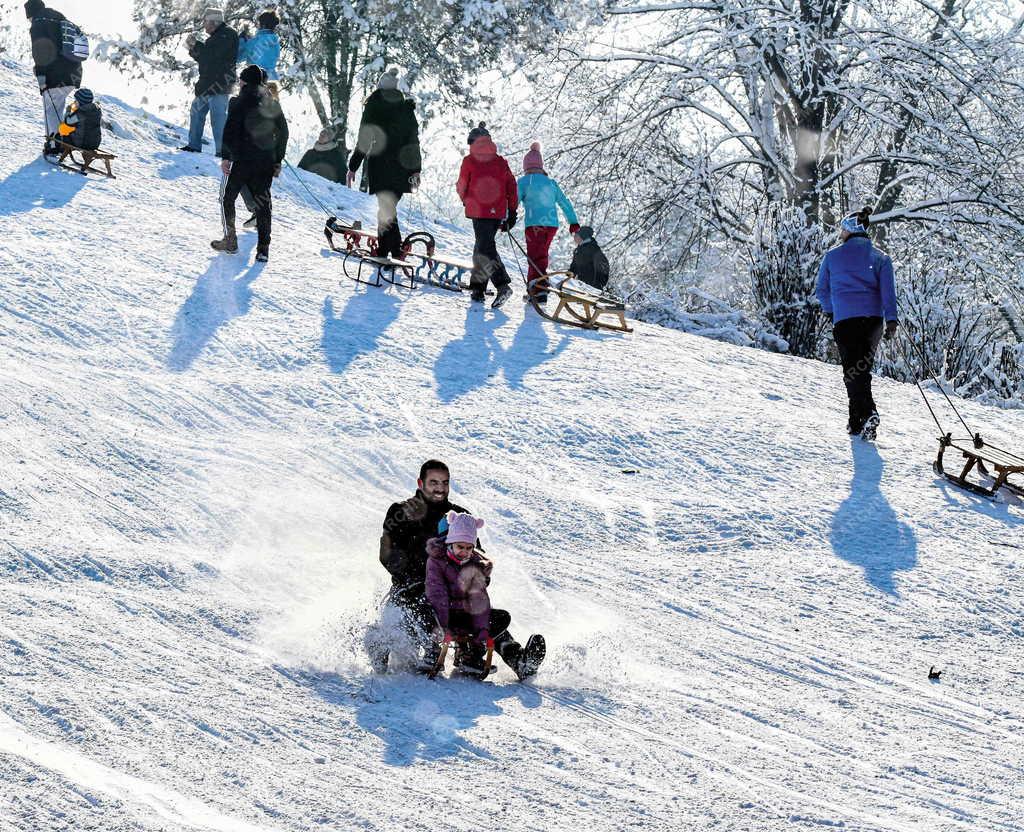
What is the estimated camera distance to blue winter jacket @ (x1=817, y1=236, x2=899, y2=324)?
8.91 metres

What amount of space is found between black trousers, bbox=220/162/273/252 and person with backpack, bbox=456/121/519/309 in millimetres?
1766

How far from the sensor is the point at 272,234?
42.6 feet

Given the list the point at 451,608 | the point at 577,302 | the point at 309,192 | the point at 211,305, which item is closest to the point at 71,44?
the point at 309,192

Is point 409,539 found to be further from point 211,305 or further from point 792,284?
point 792,284

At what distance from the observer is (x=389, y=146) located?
38.8 feet

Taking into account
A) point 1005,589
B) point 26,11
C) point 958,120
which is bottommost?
point 1005,589

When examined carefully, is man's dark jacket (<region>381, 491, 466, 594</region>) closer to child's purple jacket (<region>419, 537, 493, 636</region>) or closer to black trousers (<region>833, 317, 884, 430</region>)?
child's purple jacket (<region>419, 537, 493, 636</region>)

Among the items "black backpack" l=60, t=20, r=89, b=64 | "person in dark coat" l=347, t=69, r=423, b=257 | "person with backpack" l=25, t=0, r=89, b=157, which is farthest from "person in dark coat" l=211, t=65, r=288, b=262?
"black backpack" l=60, t=20, r=89, b=64

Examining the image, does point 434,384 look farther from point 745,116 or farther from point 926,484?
point 745,116

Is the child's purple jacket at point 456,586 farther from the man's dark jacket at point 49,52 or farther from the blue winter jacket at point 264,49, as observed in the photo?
the blue winter jacket at point 264,49

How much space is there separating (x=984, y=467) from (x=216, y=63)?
32.3ft

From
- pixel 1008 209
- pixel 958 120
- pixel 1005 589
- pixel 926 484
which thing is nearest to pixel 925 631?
pixel 1005 589

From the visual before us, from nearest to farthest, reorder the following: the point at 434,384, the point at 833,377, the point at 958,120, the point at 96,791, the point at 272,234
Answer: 1. the point at 96,791
2. the point at 434,384
3. the point at 833,377
4. the point at 272,234
5. the point at 958,120

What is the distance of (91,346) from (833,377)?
638 cm
